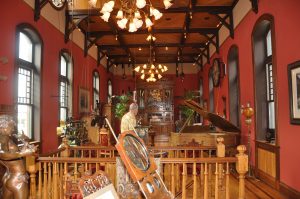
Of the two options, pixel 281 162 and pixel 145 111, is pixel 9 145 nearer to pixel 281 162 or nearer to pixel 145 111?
pixel 281 162

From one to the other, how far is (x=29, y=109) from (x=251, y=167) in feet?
19.6

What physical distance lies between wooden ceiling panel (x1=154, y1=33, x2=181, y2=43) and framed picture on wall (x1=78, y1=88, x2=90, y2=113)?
4.04 meters

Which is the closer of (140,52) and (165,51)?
(165,51)

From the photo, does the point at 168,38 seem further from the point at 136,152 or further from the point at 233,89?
the point at 136,152

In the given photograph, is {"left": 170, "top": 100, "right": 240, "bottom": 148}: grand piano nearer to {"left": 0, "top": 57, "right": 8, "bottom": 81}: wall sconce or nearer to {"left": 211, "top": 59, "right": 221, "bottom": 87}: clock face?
{"left": 211, "top": 59, "right": 221, "bottom": 87}: clock face

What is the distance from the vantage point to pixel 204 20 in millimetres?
10289

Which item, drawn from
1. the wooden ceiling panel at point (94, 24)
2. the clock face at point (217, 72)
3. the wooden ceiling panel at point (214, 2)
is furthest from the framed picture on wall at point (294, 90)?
the wooden ceiling panel at point (94, 24)

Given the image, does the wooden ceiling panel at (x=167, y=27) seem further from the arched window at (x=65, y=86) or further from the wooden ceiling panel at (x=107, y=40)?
the arched window at (x=65, y=86)

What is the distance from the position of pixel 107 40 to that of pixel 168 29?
3422mm

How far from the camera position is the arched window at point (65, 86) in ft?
29.8

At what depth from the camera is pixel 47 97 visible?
7.64 metres

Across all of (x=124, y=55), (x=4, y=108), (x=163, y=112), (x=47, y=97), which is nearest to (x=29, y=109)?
(x=47, y=97)

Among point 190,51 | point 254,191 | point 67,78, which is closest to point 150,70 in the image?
point 67,78

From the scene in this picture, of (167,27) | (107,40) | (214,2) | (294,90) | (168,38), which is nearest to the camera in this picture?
(294,90)
